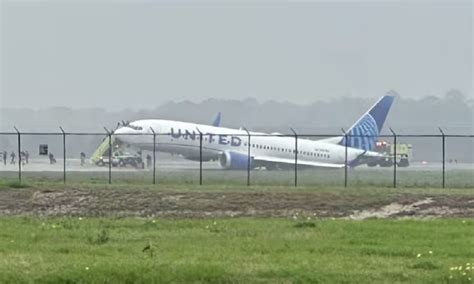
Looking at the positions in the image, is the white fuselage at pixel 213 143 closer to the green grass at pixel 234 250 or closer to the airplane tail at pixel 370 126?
the airplane tail at pixel 370 126

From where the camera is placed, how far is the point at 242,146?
199ft

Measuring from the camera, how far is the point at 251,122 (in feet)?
277

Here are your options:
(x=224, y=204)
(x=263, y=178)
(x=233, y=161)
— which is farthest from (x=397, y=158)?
(x=224, y=204)

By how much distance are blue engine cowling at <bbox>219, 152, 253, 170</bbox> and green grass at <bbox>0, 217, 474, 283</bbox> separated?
35103 millimetres

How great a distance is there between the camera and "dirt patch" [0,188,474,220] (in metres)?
24.5

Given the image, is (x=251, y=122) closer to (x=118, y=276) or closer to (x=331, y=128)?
(x=331, y=128)

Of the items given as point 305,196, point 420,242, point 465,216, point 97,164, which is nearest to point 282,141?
point 97,164

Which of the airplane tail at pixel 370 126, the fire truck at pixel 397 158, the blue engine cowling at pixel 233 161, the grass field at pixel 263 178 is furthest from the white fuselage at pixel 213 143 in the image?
the grass field at pixel 263 178

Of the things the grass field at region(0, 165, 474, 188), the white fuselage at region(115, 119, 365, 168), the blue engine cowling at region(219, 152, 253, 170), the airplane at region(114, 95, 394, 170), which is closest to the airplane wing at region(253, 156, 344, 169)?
the airplane at region(114, 95, 394, 170)

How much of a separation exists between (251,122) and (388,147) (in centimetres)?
1628

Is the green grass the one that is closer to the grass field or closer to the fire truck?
the grass field

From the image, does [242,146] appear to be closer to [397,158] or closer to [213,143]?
[213,143]

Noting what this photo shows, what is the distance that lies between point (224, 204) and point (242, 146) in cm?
3450

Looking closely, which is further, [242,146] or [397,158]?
[242,146]
